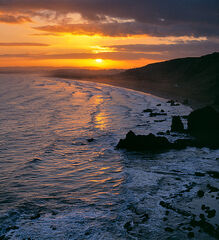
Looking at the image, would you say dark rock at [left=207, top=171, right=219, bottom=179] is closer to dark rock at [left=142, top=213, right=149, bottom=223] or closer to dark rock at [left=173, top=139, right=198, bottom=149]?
dark rock at [left=173, top=139, right=198, bottom=149]

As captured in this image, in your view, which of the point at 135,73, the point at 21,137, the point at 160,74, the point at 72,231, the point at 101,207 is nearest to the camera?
the point at 72,231

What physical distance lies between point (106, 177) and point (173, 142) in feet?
31.3

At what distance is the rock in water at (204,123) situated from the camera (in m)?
27.0

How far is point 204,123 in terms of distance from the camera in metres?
27.8

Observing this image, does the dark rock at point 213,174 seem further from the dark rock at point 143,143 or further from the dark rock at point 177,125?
the dark rock at point 177,125

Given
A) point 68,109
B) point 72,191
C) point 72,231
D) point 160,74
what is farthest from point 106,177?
point 160,74

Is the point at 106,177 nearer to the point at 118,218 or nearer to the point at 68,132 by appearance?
the point at 118,218

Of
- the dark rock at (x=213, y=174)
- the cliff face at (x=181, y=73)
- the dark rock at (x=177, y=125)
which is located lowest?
the dark rock at (x=213, y=174)

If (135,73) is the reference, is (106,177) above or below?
below

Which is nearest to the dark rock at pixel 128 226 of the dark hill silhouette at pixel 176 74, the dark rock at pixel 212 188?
the dark rock at pixel 212 188

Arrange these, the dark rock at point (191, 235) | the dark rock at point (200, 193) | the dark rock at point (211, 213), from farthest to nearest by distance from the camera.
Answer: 1. the dark rock at point (200, 193)
2. the dark rock at point (211, 213)
3. the dark rock at point (191, 235)

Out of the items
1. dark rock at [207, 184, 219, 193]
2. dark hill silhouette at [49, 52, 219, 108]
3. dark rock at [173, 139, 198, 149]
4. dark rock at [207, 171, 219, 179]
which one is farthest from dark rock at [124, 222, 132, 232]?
dark hill silhouette at [49, 52, 219, 108]

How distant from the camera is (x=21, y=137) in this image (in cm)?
2639

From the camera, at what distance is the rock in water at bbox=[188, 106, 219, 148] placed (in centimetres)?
2703
